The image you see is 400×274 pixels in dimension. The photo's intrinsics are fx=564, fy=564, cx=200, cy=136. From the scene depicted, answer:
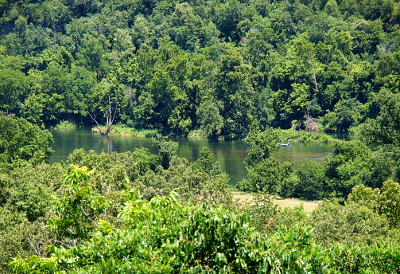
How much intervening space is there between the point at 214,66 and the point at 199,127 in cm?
1068

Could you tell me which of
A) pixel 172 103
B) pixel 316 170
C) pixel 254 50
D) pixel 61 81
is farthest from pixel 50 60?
pixel 316 170

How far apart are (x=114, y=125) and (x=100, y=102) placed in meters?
4.65

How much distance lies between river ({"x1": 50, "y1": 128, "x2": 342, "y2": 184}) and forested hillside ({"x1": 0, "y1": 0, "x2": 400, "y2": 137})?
235 inches

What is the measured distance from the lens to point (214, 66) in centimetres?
9025

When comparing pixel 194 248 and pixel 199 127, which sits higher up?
pixel 194 248

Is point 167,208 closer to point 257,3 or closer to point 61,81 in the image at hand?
point 61,81

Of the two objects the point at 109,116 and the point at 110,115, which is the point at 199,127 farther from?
the point at 109,116

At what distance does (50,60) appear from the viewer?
10412cm

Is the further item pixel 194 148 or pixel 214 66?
pixel 214 66

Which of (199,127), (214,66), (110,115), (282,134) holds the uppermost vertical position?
(214,66)

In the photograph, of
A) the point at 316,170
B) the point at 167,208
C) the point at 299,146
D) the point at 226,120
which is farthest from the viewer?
the point at 226,120

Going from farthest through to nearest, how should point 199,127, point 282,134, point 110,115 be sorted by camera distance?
point 110,115 < point 199,127 < point 282,134

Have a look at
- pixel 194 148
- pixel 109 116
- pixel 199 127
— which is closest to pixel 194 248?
pixel 194 148

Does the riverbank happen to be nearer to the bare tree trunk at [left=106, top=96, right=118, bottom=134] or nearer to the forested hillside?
the bare tree trunk at [left=106, top=96, right=118, bottom=134]
